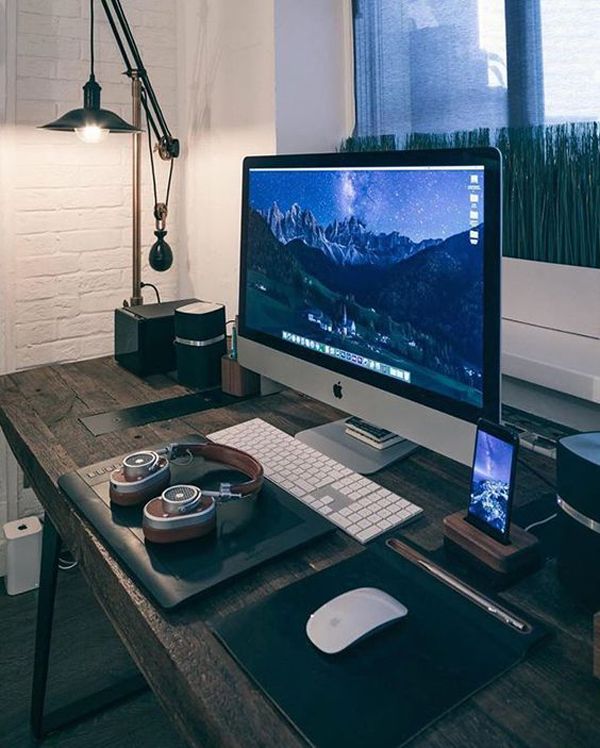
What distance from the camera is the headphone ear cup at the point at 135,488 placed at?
0.96 metres

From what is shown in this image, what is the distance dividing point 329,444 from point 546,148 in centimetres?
68

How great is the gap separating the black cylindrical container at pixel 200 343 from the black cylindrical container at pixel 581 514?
37.3 inches

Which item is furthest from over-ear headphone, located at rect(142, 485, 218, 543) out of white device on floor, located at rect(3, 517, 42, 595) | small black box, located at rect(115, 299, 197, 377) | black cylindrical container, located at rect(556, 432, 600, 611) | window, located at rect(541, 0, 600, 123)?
white device on floor, located at rect(3, 517, 42, 595)

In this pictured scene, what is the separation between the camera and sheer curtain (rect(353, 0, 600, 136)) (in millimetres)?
1281

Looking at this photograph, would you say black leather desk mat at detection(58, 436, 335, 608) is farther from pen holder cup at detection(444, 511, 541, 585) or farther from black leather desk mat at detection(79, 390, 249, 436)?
black leather desk mat at detection(79, 390, 249, 436)

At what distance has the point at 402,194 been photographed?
3.35 feet

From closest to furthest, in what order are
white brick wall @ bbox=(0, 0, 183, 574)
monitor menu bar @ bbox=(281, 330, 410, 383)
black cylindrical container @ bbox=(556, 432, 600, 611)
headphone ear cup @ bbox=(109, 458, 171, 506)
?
1. black cylindrical container @ bbox=(556, 432, 600, 611)
2. headphone ear cup @ bbox=(109, 458, 171, 506)
3. monitor menu bar @ bbox=(281, 330, 410, 383)
4. white brick wall @ bbox=(0, 0, 183, 574)

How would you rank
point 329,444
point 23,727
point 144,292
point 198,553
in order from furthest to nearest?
point 144,292 → point 23,727 → point 329,444 → point 198,553

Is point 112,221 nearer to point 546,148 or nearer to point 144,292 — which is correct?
point 144,292

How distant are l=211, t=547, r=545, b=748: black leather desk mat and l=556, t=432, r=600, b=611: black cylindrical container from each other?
0.28 feet

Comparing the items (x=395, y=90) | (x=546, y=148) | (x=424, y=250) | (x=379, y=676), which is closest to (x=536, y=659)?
(x=379, y=676)

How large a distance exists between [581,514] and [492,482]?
0.11 m

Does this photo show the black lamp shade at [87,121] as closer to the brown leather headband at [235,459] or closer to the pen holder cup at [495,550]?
the brown leather headband at [235,459]

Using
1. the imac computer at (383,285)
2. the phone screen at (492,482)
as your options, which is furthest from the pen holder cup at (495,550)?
the imac computer at (383,285)
